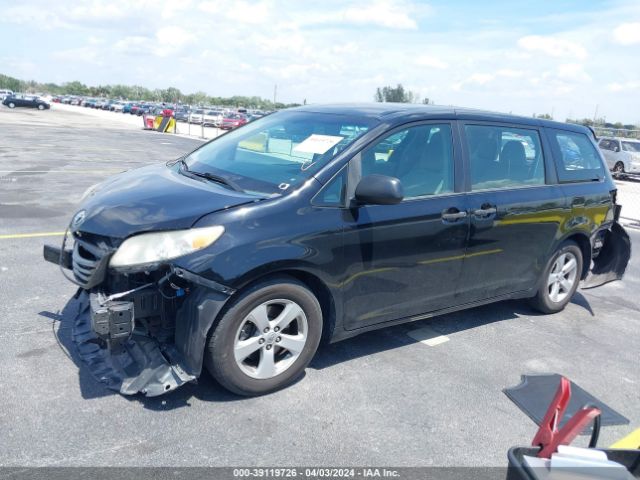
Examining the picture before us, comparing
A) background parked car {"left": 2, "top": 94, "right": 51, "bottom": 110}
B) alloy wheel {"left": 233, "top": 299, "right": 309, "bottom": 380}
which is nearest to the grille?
alloy wheel {"left": 233, "top": 299, "right": 309, "bottom": 380}

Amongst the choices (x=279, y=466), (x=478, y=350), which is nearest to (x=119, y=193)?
(x=279, y=466)

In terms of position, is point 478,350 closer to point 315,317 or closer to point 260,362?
point 315,317

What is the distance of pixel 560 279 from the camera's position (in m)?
5.44

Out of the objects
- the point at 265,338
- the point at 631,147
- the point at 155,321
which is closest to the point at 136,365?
the point at 155,321

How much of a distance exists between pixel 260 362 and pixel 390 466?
0.99 metres

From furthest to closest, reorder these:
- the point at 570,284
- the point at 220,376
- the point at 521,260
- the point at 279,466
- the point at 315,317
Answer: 1. the point at 570,284
2. the point at 521,260
3. the point at 315,317
4. the point at 220,376
5. the point at 279,466

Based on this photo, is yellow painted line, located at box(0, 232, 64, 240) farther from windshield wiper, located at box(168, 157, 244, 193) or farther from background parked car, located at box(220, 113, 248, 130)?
background parked car, located at box(220, 113, 248, 130)

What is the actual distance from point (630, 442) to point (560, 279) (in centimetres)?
228

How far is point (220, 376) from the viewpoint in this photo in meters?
3.30

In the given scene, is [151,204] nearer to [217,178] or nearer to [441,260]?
[217,178]

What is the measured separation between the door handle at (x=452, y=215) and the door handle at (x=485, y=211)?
143mm

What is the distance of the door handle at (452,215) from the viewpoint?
4109 mm

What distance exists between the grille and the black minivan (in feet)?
0.04

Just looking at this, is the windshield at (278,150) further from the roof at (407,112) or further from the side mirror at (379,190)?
the side mirror at (379,190)
